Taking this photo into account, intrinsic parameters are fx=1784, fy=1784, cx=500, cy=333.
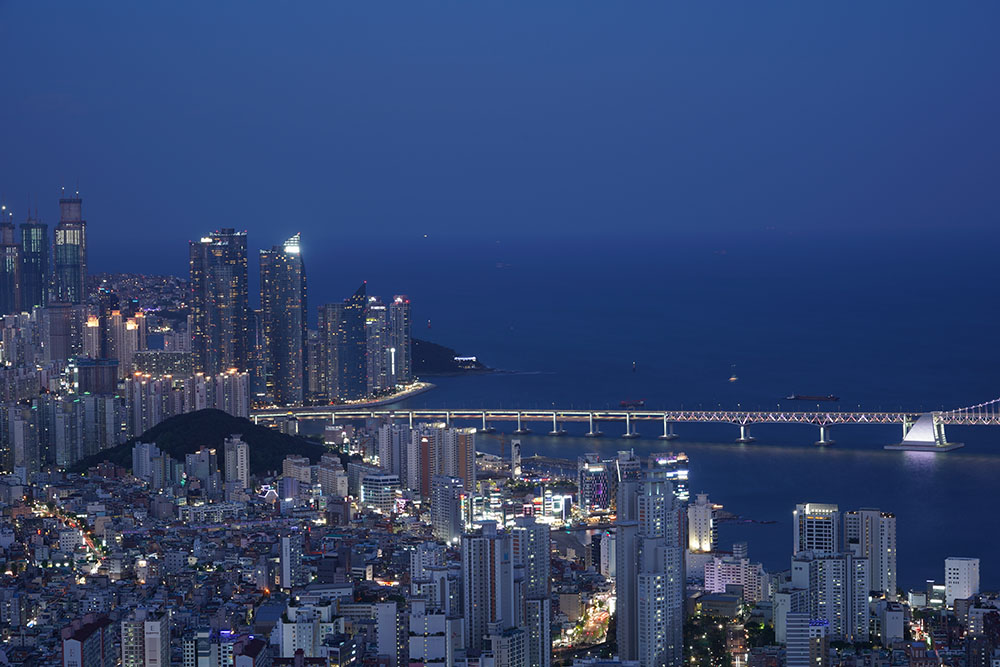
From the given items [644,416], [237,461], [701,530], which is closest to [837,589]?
[701,530]

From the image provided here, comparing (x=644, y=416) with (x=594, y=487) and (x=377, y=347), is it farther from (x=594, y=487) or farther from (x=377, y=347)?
(x=377, y=347)

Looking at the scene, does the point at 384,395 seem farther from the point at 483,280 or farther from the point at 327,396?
the point at 483,280

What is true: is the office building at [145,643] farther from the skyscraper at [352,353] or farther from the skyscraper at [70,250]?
the skyscraper at [70,250]

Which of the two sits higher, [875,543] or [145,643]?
[875,543]

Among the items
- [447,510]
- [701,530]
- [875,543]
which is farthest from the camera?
[447,510]

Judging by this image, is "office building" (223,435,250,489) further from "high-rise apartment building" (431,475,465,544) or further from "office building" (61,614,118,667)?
"office building" (61,614,118,667)

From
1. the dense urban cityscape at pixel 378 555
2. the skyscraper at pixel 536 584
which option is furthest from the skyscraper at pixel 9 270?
the skyscraper at pixel 536 584
